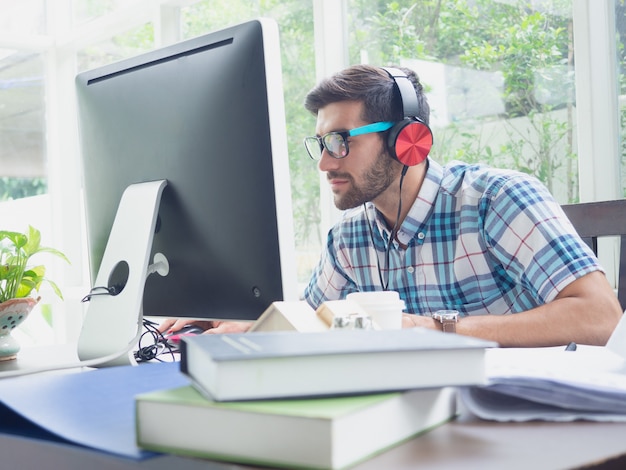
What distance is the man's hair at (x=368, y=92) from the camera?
1.73 meters

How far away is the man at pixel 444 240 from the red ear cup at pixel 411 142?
0.10 ft

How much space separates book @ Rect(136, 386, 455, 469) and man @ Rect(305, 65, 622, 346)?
77 cm

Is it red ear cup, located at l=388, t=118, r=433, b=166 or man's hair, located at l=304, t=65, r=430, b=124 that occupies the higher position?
man's hair, located at l=304, t=65, r=430, b=124

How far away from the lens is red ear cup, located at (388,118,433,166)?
1616 mm

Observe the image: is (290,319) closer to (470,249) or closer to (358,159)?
(470,249)

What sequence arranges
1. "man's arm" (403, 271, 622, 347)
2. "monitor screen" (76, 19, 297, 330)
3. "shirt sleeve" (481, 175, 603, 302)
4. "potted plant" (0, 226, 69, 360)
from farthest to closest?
"shirt sleeve" (481, 175, 603, 302), "man's arm" (403, 271, 622, 347), "potted plant" (0, 226, 69, 360), "monitor screen" (76, 19, 297, 330)

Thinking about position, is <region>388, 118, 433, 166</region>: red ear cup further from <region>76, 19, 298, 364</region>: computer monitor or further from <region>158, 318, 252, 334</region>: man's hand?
<region>76, 19, 298, 364</region>: computer monitor

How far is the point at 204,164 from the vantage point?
0.98 metres

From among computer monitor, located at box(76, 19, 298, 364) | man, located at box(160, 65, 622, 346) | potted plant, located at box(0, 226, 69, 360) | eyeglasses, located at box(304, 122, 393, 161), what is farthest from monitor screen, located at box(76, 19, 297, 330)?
eyeglasses, located at box(304, 122, 393, 161)

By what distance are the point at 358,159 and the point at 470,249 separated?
36 centimetres

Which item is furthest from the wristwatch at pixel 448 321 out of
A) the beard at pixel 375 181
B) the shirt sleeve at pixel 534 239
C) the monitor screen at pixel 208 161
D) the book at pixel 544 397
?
the book at pixel 544 397

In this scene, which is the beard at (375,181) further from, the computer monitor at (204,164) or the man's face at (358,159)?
the computer monitor at (204,164)

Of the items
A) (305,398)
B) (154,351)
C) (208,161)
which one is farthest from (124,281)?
(305,398)

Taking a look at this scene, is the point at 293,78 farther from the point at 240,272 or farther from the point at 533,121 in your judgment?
the point at 240,272
